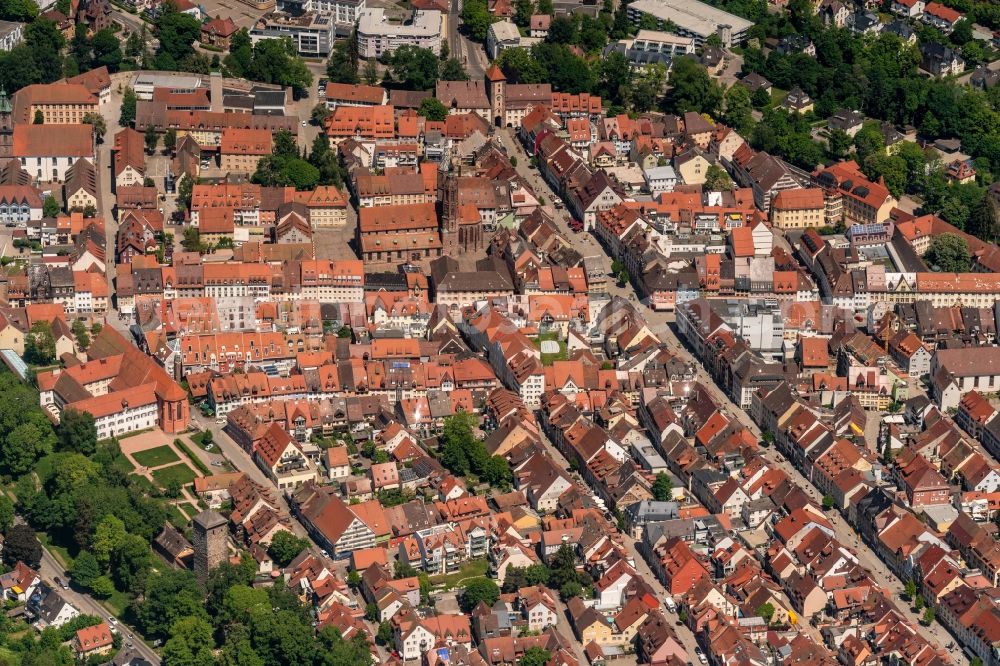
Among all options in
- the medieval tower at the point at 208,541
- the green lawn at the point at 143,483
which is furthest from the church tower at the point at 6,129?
the medieval tower at the point at 208,541

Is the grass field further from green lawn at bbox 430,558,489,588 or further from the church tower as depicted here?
the church tower

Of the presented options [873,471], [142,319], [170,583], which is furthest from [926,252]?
[170,583]

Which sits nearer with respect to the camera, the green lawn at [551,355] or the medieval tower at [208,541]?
the medieval tower at [208,541]

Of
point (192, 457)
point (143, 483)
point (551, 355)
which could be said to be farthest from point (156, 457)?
point (551, 355)

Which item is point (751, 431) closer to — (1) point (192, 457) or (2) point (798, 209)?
(2) point (798, 209)

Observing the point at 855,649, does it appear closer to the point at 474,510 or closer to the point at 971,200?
the point at 474,510

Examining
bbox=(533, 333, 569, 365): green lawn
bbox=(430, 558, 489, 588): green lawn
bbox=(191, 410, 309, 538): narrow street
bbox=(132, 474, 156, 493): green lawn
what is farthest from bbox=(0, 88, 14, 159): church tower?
bbox=(430, 558, 489, 588): green lawn

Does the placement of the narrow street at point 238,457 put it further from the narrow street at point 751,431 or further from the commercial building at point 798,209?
the commercial building at point 798,209
